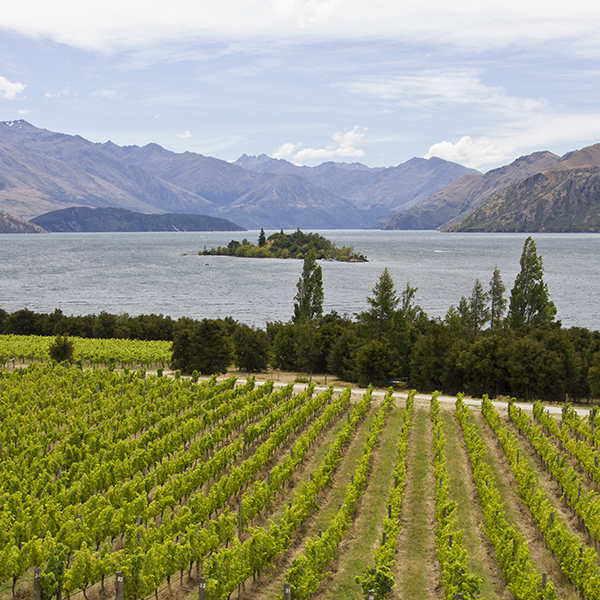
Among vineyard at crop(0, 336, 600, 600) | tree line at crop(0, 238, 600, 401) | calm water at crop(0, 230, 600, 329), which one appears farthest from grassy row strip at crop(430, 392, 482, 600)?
calm water at crop(0, 230, 600, 329)

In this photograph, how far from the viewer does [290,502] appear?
2555 cm

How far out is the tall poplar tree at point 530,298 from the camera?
82438mm

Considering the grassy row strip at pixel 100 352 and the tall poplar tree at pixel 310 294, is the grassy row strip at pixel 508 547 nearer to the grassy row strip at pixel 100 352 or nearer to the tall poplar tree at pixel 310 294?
the grassy row strip at pixel 100 352

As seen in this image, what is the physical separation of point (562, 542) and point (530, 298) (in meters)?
68.4

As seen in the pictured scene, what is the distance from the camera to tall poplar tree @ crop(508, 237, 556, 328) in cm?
8244

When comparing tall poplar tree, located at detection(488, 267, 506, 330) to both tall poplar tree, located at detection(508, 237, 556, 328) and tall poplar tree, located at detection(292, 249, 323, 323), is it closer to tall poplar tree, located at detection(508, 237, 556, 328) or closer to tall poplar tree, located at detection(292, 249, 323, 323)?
tall poplar tree, located at detection(508, 237, 556, 328)

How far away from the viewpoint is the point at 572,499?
2425 cm

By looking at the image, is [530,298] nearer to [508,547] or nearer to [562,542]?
[562,542]

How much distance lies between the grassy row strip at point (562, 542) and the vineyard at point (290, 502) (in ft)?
0.27

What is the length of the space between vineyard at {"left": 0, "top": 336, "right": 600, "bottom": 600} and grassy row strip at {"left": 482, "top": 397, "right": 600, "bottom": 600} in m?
0.08

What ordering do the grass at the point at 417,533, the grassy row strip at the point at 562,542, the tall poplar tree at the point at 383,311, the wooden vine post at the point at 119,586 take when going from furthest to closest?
the tall poplar tree at the point at 383,311, the grass at the point at 417,533, the grassy row strip at the point at 562,542, the wooden vine post at the point at 119,586

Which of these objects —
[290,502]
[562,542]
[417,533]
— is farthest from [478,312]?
[562,542]

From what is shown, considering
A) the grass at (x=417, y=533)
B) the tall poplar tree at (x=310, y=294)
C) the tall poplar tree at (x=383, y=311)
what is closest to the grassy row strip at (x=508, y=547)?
the grass at (x=417, y=533)

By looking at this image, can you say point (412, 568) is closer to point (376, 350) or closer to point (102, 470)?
point (102, 470)
